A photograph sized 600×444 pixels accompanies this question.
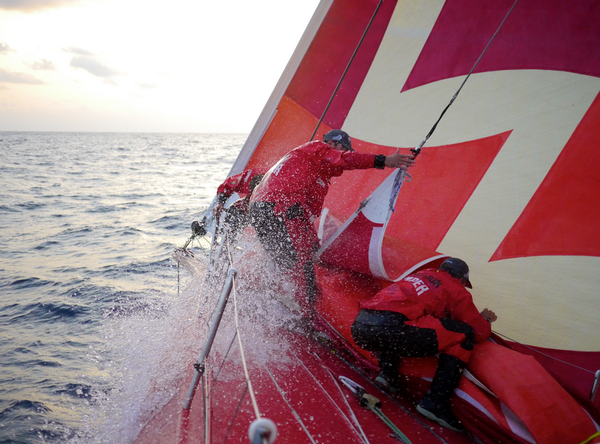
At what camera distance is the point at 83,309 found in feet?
→ 15.6

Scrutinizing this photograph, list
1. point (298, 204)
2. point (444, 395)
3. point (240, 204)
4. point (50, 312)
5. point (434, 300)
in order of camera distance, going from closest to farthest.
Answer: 1. point (444, 395)
2. point (434, 300)
3. point (298, 204)
4. point (240, 204)
5. point (50, 312)

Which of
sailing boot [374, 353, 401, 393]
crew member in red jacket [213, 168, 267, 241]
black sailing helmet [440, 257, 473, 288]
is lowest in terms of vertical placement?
sailing boot [374, 353, 401, 393]

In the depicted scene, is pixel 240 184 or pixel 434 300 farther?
pixel 240 184

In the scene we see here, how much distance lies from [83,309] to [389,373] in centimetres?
386

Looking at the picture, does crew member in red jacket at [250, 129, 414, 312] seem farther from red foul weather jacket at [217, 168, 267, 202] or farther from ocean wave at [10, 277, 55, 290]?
ocean wave at [10, 277, 55, 290]

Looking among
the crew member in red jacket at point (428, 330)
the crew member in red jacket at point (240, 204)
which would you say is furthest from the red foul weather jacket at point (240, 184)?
the crew member in red jacket at point (428, 330)

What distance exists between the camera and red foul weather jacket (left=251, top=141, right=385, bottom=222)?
2.66 meters

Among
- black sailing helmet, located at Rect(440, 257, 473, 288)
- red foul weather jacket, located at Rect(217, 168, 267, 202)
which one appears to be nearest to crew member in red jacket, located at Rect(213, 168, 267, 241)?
red foul weather jacket, located at Rect(217, 168, 267, 202)

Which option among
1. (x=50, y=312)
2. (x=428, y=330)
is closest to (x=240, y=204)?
(x=428, y=330)

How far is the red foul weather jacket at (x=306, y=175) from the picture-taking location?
2.66 meters

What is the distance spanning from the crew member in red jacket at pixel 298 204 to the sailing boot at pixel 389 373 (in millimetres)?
659

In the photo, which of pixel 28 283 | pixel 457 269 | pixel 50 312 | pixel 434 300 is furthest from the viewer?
pixel 28 283

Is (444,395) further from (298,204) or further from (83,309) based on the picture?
(83,309)

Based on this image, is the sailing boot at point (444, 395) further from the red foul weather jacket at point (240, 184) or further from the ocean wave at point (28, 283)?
the ocean wave at point (28, 283)
